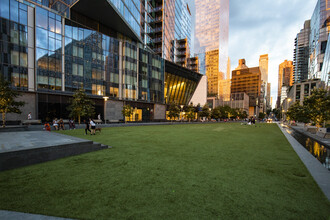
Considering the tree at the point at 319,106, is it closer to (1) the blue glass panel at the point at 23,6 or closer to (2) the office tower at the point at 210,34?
(1) the blue glass panel at the point at 23,6

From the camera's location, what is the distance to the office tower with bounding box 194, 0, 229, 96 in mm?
130625

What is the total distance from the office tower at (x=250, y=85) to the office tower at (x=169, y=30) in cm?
9852

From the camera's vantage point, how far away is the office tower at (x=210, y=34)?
429 feet

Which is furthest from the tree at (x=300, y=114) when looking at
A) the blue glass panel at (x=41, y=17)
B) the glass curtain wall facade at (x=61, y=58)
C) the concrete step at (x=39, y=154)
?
the blue glass panel at (x=41, y=17)

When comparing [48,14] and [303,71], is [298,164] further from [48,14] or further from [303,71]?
[303,71]

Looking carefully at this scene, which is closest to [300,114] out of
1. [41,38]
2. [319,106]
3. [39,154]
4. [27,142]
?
[319,106]

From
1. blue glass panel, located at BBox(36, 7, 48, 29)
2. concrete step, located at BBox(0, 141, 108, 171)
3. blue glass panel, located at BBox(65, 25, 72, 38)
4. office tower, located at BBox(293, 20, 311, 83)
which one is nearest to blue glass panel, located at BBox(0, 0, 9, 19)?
blue glass panel, located at BBox(36, 7, 48, 29)

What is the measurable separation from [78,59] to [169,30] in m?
41.7

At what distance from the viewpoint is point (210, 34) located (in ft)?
437

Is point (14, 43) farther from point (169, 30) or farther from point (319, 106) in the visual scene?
point (169, 30)

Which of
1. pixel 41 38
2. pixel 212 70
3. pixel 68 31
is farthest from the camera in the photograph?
pixel 212 70

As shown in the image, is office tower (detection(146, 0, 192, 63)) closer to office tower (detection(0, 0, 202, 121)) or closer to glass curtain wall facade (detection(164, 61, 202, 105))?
glass curtain wall facade (detection(164, 61, 202, 105))

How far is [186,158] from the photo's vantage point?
7164 mm

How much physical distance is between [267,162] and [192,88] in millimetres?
62390
